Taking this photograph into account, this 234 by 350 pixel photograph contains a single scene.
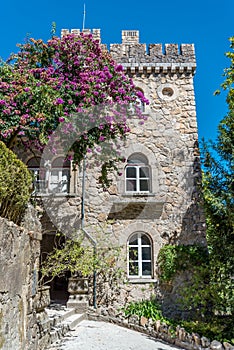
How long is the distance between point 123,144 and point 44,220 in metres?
3.98

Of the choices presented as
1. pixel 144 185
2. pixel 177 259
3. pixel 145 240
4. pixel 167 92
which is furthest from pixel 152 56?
pixel 177 259

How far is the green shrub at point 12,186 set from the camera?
11.4 feet

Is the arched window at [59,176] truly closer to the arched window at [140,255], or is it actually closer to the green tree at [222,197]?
the arched window at [140,255]

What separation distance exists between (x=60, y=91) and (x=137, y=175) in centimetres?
453

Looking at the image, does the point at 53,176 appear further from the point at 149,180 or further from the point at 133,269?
the point at 133,269

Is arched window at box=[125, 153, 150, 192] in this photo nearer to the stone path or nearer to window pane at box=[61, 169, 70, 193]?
window pane at box=[61, 169, 70, 193]

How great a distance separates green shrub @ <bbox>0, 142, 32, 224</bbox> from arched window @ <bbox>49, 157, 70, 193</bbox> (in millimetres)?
6818

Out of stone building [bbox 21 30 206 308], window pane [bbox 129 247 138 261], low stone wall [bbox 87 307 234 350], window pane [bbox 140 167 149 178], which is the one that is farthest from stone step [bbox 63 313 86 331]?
window pane [bbox 140 167 149 178]

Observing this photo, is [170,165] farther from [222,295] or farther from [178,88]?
[222,295]

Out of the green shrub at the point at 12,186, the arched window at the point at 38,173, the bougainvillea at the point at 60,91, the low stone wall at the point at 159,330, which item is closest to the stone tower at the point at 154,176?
the low stone wall at the point at 159,330

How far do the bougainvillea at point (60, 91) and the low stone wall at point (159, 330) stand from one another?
478cm

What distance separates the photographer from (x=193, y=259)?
9820 mm

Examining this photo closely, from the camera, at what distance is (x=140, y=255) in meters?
10.2

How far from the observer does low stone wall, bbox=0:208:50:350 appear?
3.26 metres
